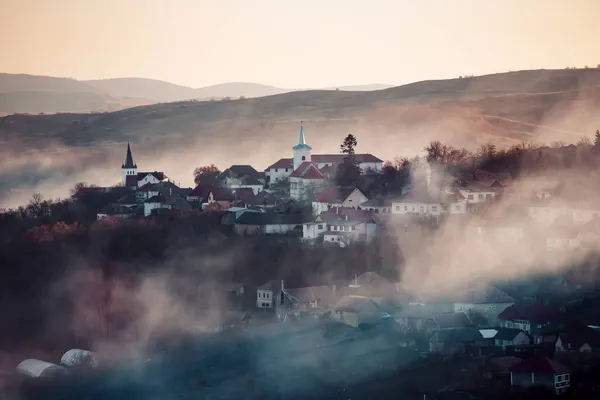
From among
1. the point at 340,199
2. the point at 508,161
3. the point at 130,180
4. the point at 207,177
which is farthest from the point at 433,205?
the point at 130,180

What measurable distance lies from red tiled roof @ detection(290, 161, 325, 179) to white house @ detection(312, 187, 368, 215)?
3.31m

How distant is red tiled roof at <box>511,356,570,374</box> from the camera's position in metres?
26.9

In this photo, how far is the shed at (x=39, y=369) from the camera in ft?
103

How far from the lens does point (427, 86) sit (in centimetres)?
9481

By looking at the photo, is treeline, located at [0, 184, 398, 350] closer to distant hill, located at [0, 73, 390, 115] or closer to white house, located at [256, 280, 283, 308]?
white house, located at [256, 280, 283, 308]

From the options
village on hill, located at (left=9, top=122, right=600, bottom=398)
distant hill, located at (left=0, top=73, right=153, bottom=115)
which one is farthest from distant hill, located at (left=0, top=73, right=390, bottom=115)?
village on hill, located at (left=9, top=122, right=600, bottom=398)

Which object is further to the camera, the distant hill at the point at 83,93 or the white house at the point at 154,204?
the distant hill at the point at 83,93

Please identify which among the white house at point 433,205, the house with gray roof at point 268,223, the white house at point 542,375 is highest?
the white house at point 433,205

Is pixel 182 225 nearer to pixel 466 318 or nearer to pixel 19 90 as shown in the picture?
pixel 466 318

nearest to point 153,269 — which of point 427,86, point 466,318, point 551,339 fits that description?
point 466,318

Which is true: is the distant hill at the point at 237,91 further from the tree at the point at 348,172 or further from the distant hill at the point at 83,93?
the tree at the point at 348,172

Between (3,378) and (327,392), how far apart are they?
10200mm

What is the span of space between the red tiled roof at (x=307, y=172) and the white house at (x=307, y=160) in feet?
3.04

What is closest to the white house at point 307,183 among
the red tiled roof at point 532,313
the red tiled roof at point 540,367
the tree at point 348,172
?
the tree at point 348,172
